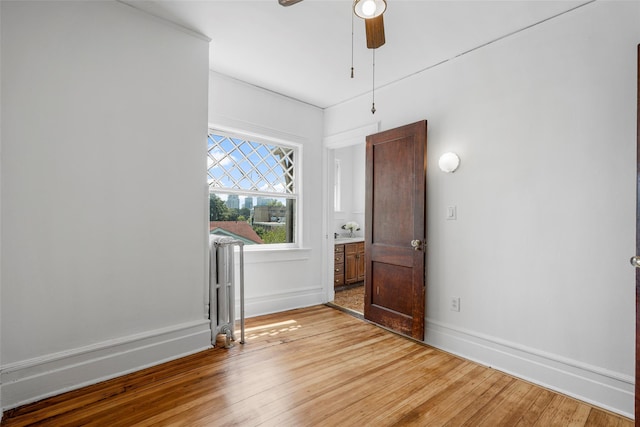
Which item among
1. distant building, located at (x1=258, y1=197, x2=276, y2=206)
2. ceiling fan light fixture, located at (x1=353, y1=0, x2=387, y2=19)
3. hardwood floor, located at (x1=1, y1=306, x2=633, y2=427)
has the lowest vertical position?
hardwood floor, located at (x1=1, y1=306, x2=633, y2=427)

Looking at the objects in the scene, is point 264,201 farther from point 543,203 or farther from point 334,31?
point 543,203

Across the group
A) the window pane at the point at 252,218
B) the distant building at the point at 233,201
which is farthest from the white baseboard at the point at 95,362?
the distant building at the point at 233,201

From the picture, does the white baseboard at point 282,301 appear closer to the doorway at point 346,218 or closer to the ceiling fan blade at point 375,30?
the doorway at point 346,218

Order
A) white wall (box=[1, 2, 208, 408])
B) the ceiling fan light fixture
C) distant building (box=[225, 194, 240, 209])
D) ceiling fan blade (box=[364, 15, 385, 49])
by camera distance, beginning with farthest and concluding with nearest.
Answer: distant building (box=[225, 194, 240, 209]) < white wall (box=[1, 2, 208, 408]) < ceiling fan blade (box=[364, 15, 385, 49]) < the ceiling fan light fixture

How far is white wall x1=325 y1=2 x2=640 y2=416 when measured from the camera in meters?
1.98

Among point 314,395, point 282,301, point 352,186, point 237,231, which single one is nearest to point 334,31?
point 237,231

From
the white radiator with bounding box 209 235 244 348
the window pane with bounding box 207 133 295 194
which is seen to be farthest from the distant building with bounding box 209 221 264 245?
the white radiator with bounding box 209 235 244 348

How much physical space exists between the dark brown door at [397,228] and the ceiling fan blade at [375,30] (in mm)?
1284

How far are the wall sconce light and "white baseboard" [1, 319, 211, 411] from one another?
2562mm

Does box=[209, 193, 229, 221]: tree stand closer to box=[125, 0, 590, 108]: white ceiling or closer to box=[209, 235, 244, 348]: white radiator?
box=[209, 235, 244, 348]: white radiator

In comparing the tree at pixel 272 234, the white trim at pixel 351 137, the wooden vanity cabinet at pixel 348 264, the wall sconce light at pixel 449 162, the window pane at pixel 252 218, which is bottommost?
the wooden vanity cabinet at pixel 348 264

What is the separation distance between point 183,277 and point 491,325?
261 centimetres

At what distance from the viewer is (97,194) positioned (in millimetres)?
2197

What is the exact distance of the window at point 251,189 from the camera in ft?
11.3
